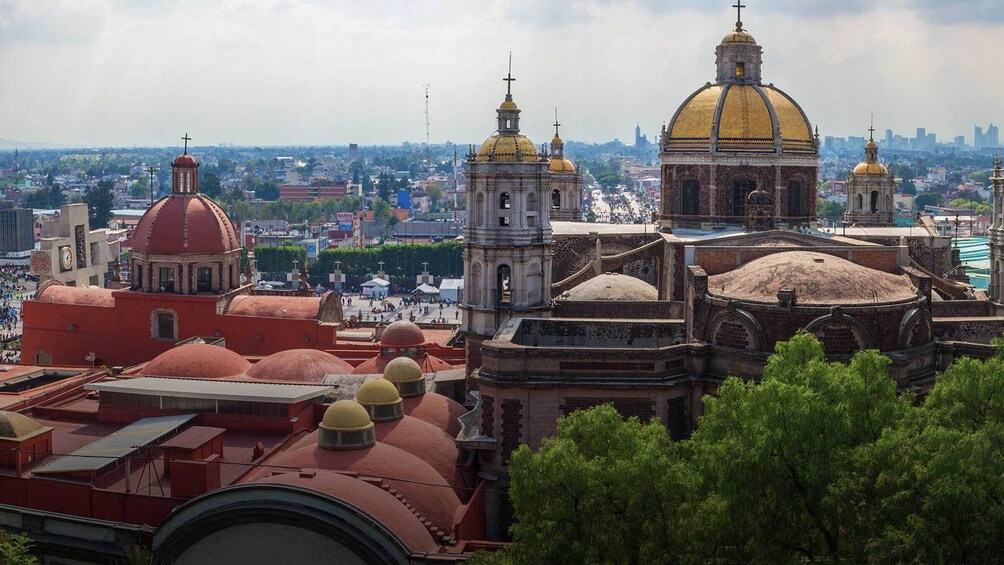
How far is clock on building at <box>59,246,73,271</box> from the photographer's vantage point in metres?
59.7

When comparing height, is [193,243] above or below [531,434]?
above

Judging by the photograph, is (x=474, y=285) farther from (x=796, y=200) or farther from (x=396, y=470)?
(x=796, y=200)

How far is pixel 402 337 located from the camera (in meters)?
38.8

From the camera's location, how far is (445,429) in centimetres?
3247

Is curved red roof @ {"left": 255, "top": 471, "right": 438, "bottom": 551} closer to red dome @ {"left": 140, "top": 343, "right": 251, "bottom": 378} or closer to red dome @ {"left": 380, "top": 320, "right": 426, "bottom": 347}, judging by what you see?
red dome @ {"left": 140, "top": 343, "right": 251, "bottom": 378}

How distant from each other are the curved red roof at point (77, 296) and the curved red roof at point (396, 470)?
2256cm

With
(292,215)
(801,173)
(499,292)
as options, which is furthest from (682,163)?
(292,215)

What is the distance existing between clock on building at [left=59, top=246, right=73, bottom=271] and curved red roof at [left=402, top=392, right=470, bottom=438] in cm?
3200

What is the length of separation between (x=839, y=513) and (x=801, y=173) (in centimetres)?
2598

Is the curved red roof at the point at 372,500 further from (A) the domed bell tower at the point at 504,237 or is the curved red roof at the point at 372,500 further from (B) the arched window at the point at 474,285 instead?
(B) the arched window at the point at 474,285

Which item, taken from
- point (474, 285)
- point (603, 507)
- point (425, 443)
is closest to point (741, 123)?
point (474, 285)

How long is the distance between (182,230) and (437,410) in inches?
692

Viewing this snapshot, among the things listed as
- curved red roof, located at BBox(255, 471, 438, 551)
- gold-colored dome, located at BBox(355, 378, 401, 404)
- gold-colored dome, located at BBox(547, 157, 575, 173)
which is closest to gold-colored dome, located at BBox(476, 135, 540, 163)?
gold-colored dome, located at BBox(355, 378, 401, 404)

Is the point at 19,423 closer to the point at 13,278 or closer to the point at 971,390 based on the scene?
the point at 971,390
